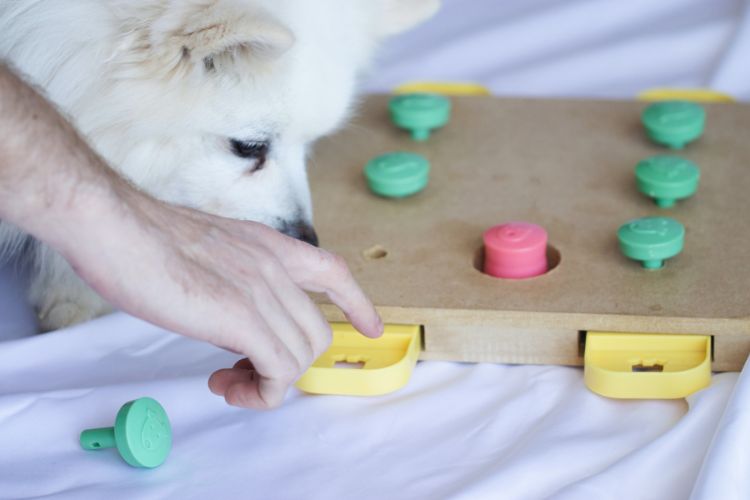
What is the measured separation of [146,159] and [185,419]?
47 cm

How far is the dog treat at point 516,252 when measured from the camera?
62.6 inches

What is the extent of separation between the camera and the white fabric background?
1.31 m

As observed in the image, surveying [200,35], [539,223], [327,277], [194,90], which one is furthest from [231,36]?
[539,223]

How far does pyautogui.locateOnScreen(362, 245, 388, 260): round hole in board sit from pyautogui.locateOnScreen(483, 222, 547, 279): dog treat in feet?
0.62

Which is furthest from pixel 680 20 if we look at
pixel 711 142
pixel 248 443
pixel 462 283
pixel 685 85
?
pixel 248 443

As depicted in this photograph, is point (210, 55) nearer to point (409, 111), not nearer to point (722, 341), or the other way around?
point (409, 111)

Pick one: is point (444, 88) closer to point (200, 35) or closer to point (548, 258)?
point (548, 258)

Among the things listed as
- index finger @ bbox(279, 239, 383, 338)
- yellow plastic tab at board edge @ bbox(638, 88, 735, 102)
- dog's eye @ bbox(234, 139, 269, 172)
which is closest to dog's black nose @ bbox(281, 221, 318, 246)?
dog's eye @ bbox(234, 139, 269, 172)

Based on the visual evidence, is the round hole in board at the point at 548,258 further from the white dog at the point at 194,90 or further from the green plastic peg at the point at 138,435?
the green plastic peg at the point at 138,435

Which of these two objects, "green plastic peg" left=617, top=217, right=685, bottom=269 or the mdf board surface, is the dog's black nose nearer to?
the mdf board surface

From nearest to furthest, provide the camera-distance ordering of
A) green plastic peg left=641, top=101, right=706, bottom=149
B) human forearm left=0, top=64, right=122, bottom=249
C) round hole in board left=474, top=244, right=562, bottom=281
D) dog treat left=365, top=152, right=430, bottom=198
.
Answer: human forearm left=0, top=64, right=122, bottom=249
round hole in board left=474, top=244, right=562, bottom=281
dog treat left=365, top=152, right=430, bottom=198
green plastic peg left=641, top=101, right=706, bottom=149

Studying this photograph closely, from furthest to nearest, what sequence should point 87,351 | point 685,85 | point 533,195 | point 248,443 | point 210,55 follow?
1. point 685,85
2. point 533,195
3. point 87,351
4. point 210,55
5. point 248,443

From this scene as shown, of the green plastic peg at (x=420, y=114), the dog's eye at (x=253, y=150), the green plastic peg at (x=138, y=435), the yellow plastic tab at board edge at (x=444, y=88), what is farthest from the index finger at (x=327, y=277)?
the yellow plastic tab at board edge at (x=444, y=88)

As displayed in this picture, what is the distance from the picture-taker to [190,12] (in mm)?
1488
